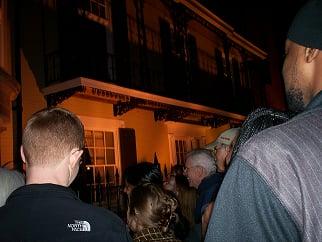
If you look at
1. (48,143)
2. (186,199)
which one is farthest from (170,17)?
(48,143)

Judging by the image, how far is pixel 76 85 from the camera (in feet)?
24.5

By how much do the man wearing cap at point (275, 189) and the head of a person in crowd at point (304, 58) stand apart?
0.58 feet

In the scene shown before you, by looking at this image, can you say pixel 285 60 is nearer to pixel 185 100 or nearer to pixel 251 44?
pixel 185 100

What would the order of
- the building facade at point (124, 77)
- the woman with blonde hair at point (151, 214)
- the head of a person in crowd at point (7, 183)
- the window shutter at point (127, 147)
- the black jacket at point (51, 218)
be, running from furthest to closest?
the window shutter at point (127, 147) → the building facade at point (124, 77) → the woman with blonde hair at point (151, 214) → the head of a person in crowd at point (7, 183) → the black jacket at point (51, 218)

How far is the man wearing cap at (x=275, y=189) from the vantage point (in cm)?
95

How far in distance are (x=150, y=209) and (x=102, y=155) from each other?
267 inches

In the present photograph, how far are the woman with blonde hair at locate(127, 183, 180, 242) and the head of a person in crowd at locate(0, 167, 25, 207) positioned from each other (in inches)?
37.3

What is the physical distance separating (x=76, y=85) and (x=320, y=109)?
685 centimetres

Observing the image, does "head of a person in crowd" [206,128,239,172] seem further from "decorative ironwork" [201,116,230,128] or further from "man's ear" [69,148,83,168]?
"decorative ironwork" [201,116,230,128]

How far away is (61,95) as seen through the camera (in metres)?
7.85

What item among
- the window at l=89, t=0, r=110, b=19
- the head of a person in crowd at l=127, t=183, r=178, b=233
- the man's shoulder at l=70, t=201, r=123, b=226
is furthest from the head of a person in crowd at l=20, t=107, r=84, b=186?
the window at l=89, t=0, r=110, b=19

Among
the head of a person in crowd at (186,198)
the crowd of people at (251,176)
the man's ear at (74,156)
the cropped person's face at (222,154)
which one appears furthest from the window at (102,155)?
the crowd of people at (251,176)

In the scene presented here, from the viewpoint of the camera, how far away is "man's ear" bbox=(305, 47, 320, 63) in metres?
1.22

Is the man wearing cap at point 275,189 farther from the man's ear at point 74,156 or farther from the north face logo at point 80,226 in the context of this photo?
the man's ear at point 74,156
